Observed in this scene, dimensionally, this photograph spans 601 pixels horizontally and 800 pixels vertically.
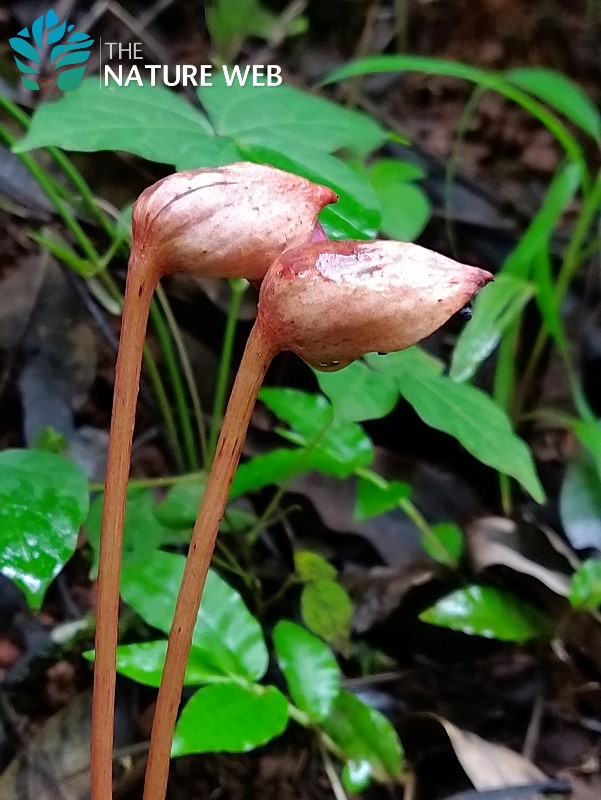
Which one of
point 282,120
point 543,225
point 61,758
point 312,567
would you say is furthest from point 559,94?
point 61,758

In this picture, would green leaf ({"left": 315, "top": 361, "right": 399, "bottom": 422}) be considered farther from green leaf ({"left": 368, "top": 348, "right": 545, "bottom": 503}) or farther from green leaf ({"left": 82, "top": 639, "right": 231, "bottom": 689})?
green leaf ({"left": 82, "top": 639, "right": 231, "bottom": 689})

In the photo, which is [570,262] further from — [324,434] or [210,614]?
[210,614]

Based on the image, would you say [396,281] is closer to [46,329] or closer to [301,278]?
[301,278]

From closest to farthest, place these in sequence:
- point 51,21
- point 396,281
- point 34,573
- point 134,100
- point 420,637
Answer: point 396,281, point 34,573, point 134,100, point 420,637, point 51,21

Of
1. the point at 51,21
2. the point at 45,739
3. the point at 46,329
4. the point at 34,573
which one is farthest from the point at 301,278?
the point at 51,21

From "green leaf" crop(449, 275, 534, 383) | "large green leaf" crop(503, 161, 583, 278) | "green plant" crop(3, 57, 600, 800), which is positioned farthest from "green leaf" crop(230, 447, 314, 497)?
"large green leaf" crop(503, 161, 583, 278)

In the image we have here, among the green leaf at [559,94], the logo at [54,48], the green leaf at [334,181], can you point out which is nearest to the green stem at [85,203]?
the logo at [54,48]

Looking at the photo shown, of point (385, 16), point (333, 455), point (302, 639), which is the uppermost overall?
point (385, 16)
